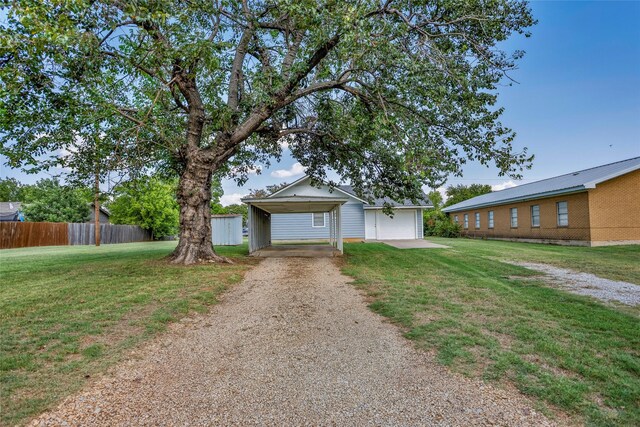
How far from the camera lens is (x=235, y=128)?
33.2ft

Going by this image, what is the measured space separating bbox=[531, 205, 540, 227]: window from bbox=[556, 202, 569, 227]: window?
1.54 metres

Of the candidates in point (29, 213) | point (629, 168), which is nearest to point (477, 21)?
point (629, 168)

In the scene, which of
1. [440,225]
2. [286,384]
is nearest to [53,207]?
[440,225]

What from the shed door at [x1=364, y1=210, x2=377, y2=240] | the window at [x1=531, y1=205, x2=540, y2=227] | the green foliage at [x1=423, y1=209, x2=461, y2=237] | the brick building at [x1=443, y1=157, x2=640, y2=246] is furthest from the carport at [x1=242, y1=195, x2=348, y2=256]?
the green foliage at [x1=423, y1=209, x2=461, y2=237]

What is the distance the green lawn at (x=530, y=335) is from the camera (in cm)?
278

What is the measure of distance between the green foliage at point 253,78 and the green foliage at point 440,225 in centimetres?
1848

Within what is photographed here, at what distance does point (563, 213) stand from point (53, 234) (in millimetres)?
30957

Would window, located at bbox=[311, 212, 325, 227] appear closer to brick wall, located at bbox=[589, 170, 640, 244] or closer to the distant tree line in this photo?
brick wall, located at bbox=[589, 170, 640, 244]

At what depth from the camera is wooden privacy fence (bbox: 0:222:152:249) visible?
2047 cm

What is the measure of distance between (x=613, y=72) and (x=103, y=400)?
58.6 feet

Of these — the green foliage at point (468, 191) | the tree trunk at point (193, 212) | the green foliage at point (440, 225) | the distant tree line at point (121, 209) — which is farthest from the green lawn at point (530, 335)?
the green foliage at point (468, 191)

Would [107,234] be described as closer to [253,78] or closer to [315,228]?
[315,228]

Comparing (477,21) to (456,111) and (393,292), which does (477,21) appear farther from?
(393,292)

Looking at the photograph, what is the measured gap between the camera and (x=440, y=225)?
96.9 feet
